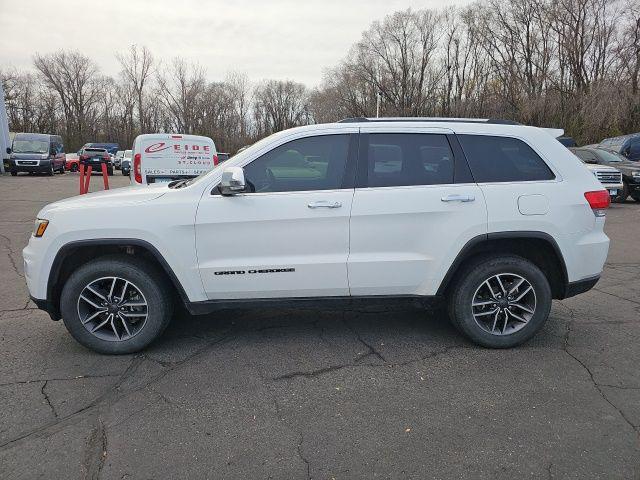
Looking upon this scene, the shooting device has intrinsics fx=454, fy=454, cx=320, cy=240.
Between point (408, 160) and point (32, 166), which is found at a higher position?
point (32, 166)

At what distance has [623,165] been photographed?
13969 millimetres

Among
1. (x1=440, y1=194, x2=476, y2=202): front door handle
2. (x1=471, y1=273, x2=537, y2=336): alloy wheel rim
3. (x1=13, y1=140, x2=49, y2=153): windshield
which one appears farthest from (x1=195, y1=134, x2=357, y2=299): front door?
(x1=13, y1=140, x2=49, y2=153): windshield

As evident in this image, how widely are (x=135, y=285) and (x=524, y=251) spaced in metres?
3.34

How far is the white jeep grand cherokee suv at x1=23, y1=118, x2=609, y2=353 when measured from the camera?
362cm

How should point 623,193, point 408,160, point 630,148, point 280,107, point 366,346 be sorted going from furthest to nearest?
1. point 280,107
2. point 630,148
3. point 623,193
4. point 366,346
5. point 408,160

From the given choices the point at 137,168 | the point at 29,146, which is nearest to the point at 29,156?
the point at 29,146

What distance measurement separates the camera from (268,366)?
3605mm

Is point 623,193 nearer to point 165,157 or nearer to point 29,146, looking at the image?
point 165,157

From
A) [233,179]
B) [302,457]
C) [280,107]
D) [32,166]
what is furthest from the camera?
[280,107]

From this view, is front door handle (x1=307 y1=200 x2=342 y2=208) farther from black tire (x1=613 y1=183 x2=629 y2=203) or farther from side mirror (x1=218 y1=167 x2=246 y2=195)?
black tire (x1=613 y1=183 x2=629 y2=203)

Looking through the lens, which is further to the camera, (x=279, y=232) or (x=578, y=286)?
(x=578, y=286)

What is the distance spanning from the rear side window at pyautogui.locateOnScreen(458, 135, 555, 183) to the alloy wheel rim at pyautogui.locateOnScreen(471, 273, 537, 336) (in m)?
0.84

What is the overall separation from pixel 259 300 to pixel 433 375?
150 cm

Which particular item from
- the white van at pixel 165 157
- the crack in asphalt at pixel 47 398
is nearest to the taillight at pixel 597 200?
the crack in asphalt at pixel 47 398
